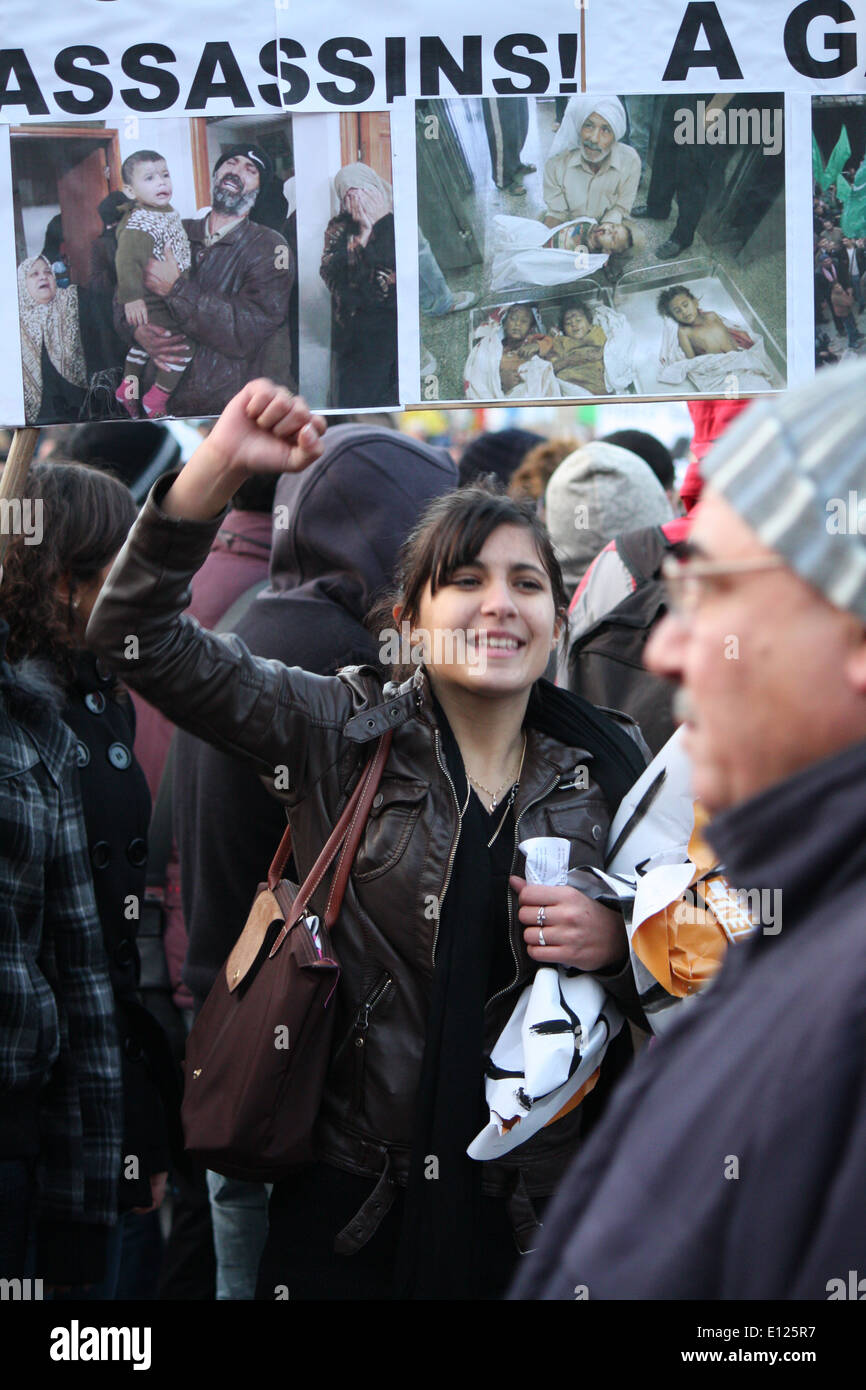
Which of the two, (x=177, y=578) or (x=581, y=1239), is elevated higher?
(x=177, y=578)

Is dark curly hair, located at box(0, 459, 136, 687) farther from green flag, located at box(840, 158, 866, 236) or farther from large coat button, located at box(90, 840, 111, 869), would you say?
green flag, located at box(840, 158, 866, 236)

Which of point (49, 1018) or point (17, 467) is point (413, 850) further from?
point (17, 467)

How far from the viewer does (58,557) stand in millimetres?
2859

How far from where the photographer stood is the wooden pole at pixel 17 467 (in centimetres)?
237

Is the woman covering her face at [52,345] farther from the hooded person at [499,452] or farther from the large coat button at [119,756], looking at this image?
Answer: the hooded person at [499,452]

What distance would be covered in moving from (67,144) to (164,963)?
2.20 meters

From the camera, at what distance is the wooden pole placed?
237cm

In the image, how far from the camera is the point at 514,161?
234cm

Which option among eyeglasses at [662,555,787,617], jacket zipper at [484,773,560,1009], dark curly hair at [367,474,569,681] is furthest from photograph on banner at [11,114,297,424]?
eyeglasses at [662,555,787,617]

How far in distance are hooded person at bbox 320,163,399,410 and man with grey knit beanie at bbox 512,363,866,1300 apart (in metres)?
1.37
